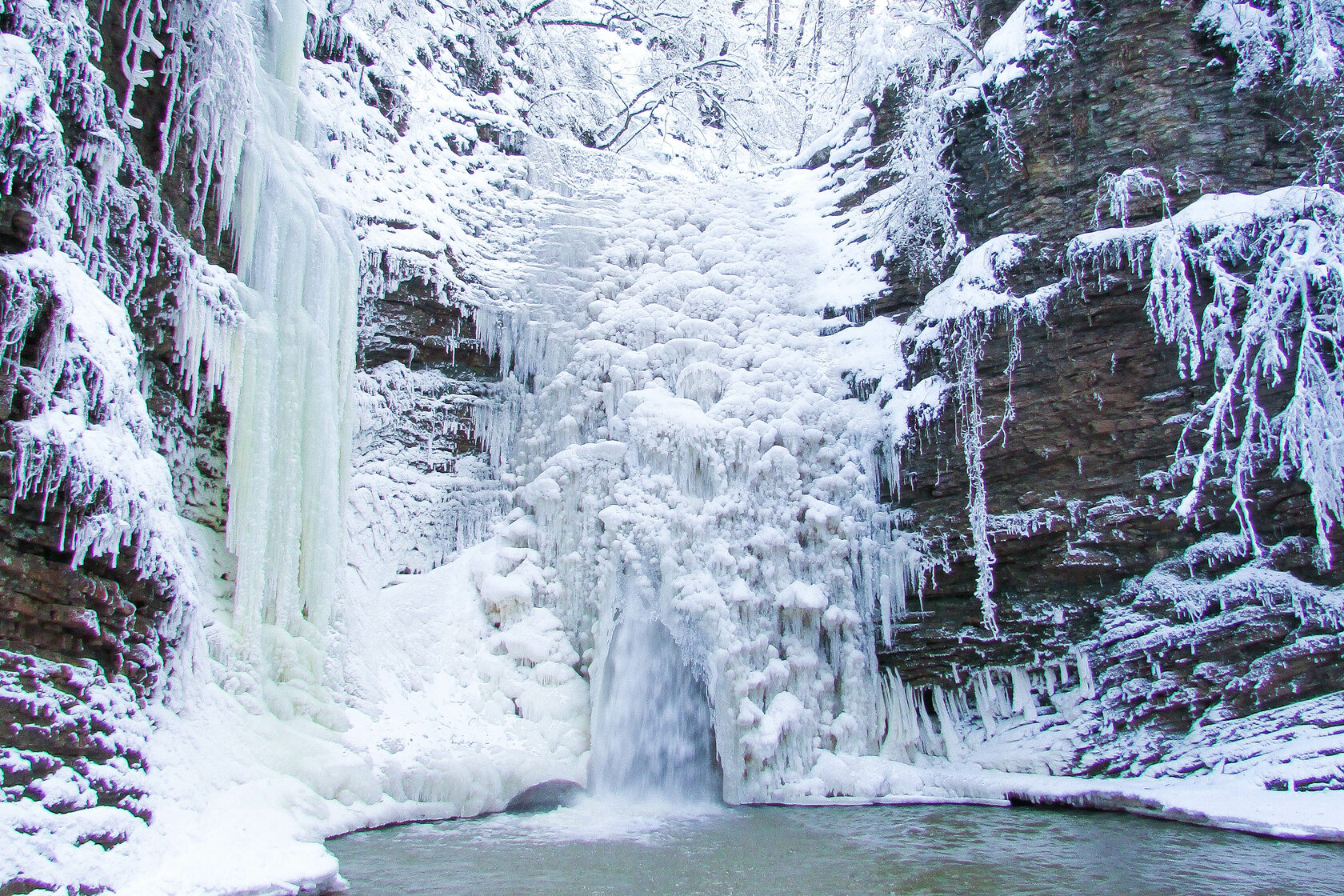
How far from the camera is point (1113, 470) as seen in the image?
729 centimetres

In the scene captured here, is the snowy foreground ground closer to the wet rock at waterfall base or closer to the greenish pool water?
the wet rock at waterfall base

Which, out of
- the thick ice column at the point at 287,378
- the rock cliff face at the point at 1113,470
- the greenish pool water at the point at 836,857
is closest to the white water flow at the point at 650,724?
the greenish pool water at the point at 836,857

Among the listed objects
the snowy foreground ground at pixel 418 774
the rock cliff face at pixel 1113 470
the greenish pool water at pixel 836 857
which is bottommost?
the greenish pool water at pixel 836 857

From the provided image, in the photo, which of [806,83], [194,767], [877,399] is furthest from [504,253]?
[806,83]

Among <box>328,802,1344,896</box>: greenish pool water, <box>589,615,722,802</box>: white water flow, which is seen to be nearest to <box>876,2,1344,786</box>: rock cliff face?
<box>328,802,1344,896</box>: greenish pool water

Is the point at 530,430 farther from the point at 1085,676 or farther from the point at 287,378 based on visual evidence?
the point at 1085,676

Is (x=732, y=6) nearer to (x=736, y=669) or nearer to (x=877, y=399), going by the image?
(x=877, y=399)

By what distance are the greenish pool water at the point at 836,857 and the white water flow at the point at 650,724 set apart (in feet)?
2.59

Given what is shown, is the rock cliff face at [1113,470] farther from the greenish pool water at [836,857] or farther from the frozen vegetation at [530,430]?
the greenish pool water at [836,857]

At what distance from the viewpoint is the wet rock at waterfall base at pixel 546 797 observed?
22.4 feet

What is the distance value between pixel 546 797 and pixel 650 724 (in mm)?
1098

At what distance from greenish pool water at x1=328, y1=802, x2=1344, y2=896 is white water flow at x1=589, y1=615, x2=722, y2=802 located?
0.79 meters

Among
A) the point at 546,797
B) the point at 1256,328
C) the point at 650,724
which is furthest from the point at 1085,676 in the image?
the point at 546,797

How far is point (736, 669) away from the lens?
744 centimetres
